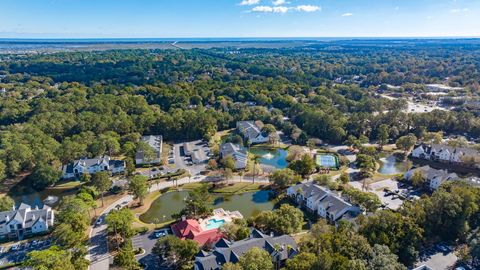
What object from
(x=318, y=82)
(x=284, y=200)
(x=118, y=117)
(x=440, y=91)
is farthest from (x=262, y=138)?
(x=440, y=91)

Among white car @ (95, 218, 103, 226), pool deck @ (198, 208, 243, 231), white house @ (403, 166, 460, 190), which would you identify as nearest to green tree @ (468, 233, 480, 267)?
white house @ (403, 166, 460, 190)

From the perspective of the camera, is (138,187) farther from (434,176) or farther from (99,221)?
(434,176)

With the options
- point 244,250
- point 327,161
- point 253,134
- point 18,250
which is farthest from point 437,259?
point 253,134

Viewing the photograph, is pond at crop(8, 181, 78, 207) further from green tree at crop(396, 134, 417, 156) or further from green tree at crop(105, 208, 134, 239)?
green tree at crop(396, 134, 417, 156)

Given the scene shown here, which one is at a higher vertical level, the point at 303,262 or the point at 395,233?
the point at 303,262

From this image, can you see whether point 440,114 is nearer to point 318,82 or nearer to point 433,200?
point 433,200

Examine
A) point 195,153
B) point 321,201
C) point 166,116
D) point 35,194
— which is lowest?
point 35,194

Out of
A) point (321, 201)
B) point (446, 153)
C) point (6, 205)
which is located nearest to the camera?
point (6, 205)
